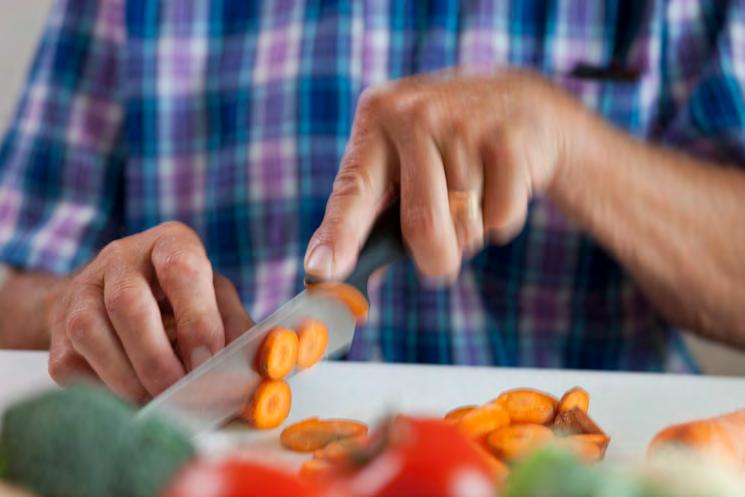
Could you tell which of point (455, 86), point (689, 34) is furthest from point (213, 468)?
point (689, 34)

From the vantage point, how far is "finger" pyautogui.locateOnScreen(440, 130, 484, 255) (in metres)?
0.77

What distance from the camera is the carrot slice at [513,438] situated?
60 centimetres

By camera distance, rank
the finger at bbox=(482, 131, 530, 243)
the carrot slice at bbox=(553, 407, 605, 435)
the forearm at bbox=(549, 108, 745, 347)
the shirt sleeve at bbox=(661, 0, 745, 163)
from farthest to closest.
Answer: the shirt sleeve at bbox=(661, 0, 745, 163) → the forearm at bbox=(549, 108, 745, 347) → the finger at bbox=(482, 131, 530, 243) → the carrot slice at bbox=(553, 407, 605, 435)

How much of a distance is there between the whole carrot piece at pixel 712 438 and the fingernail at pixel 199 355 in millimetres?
385

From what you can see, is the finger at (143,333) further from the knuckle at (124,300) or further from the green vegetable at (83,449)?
the green vegetable at (83,449)

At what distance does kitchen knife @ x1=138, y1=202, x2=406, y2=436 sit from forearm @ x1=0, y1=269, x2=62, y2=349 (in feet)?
1.69

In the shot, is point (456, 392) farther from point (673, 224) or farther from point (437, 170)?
point (673, 224)

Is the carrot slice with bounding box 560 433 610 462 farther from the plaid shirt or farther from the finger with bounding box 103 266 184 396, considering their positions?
the plaid shirt

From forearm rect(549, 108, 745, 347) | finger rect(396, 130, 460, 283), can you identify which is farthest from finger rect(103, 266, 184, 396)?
forearm rect(549, 108, 745, 347)

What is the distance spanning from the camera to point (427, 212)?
2.43 feet

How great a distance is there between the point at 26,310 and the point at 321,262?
619mm

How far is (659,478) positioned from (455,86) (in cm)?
66

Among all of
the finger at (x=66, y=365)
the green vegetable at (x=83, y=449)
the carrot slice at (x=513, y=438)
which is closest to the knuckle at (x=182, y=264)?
the finger at (x=66, y=365)

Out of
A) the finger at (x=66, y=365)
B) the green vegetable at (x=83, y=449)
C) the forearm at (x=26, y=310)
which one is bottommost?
the forearm at (x=26, y=310)
